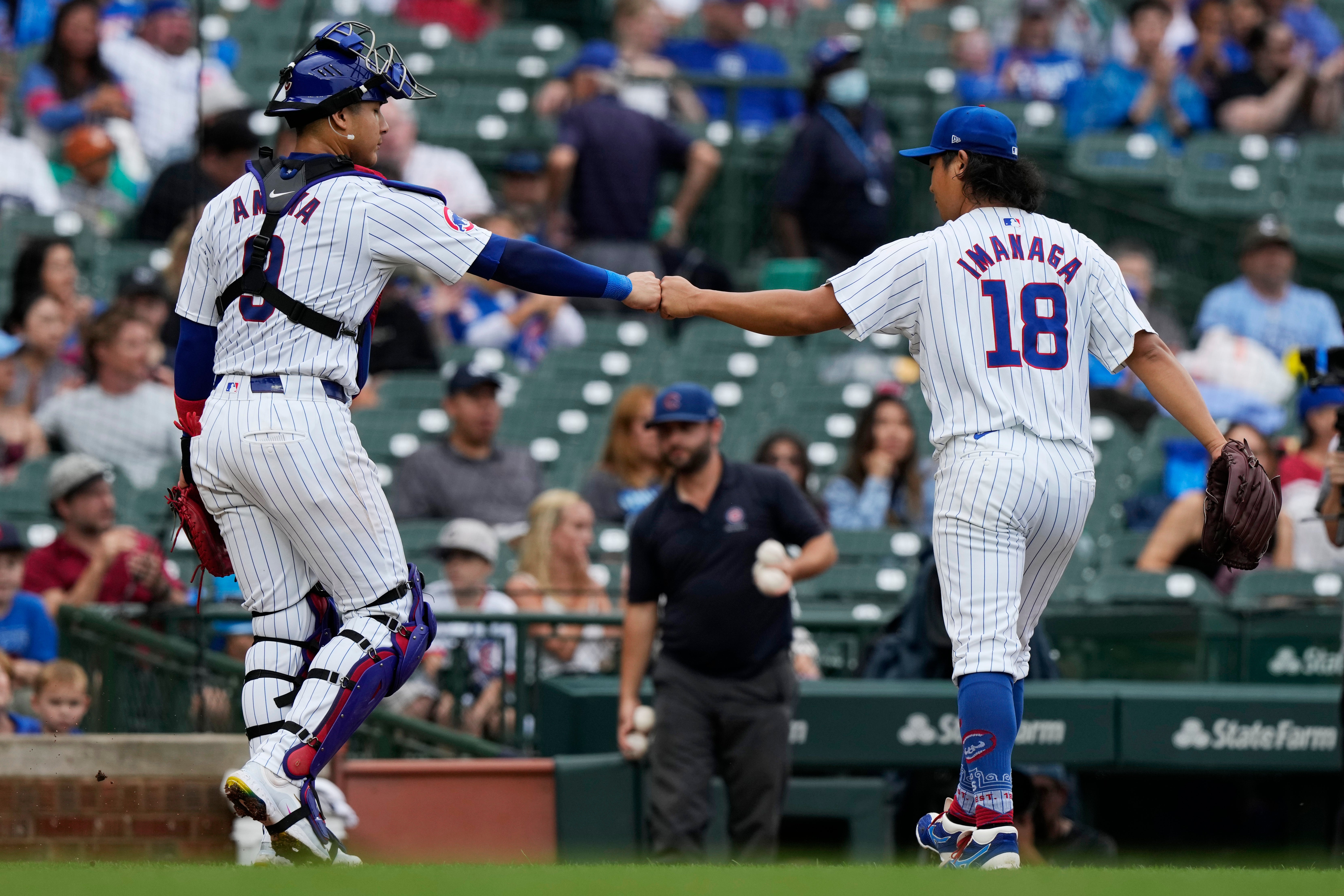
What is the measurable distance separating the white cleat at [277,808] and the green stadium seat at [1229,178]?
942cm

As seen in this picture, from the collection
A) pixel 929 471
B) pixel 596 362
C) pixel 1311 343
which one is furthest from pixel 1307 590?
pixel 596 362

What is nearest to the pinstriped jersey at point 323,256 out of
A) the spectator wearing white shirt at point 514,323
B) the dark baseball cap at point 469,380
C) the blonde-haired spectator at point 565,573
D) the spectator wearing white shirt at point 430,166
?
the blonde-haired spectator at point 565,573

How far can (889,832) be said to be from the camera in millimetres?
7480

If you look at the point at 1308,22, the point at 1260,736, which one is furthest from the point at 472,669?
the point at 1308,22

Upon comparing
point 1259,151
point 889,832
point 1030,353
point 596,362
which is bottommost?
point 889,832

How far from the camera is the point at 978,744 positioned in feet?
15.2

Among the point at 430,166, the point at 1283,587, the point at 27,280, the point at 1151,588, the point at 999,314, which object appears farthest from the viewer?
the point at 430,166

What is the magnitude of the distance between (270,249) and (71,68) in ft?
25.3

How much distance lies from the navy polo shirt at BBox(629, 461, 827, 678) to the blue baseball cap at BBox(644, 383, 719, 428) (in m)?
0.29

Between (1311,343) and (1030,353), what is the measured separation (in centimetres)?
701

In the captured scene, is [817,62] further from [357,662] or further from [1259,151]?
[357,662]

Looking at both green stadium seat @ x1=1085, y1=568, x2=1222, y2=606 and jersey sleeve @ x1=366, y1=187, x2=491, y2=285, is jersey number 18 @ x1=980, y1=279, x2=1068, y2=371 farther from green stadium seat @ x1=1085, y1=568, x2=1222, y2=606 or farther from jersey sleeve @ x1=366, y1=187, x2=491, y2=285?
green stadium seat @ x1=1085, y1=568, x2=1222, y2=606

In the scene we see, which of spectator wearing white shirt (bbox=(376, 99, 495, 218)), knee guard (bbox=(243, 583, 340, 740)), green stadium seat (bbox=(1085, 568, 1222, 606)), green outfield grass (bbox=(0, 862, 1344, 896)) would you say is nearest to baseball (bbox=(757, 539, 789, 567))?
green stadium seat (bbox=(1085, 568, 1222, 606))

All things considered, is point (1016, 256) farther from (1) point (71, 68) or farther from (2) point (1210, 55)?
(2) point (1210, 55)
